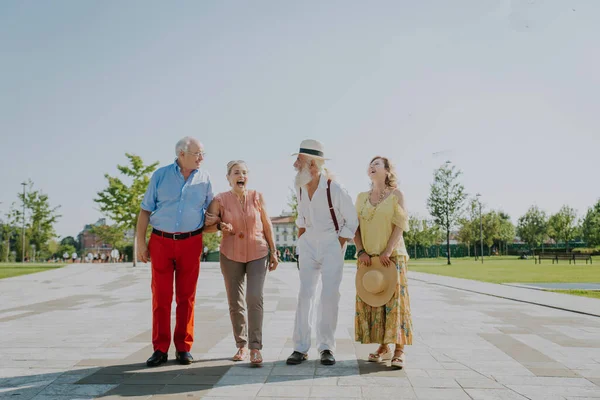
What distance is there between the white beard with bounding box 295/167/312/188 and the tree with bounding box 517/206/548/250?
77188mm

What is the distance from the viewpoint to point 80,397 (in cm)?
381

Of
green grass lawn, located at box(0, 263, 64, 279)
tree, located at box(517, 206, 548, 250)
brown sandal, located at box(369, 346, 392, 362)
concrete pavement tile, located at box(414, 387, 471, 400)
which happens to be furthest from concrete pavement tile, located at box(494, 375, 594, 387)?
tree, located at box(517, 206, 548, 250)

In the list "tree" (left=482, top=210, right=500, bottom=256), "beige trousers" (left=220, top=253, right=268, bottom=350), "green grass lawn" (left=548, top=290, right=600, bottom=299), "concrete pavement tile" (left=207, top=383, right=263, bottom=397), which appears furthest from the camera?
"tree" (left=482, top=210, right=500, bottom=256)

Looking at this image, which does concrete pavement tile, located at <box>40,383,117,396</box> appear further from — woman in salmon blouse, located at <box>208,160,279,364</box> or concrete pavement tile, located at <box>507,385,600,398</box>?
concrete pavement tile, located at <box>507,385,600,398</box>

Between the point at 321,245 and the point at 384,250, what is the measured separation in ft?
1.98

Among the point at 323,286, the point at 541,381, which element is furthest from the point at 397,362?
the point at 541,381

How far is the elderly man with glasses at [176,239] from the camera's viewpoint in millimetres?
5062

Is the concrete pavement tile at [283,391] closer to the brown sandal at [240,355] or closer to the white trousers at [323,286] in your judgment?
the white trousers at [323,286]

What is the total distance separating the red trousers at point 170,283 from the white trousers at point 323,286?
104 centimetres

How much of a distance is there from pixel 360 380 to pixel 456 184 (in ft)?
145

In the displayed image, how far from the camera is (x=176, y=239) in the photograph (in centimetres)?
507

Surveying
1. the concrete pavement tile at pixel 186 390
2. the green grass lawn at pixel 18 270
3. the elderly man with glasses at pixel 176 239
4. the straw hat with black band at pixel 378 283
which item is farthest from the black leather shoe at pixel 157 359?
the green grass lawn at pixel 18 270

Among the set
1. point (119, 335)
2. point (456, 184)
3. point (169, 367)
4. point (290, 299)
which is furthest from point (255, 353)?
point (456, 184)

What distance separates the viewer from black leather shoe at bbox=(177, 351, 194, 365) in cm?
500
